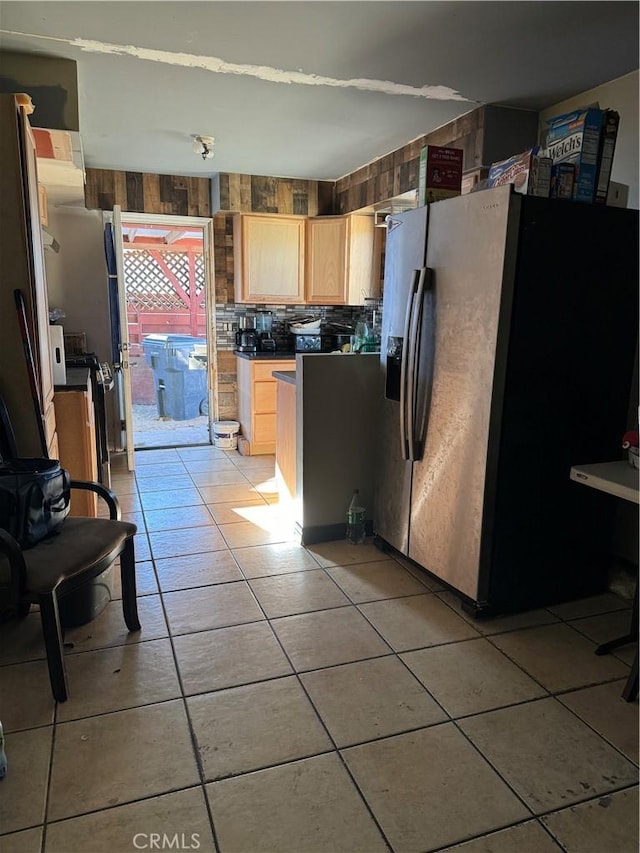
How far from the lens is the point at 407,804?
151 centimetres

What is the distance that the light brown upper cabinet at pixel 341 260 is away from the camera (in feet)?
16.5

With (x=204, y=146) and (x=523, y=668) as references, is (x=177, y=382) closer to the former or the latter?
(x=204, y=146)

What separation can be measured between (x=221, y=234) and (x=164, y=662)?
4129 mm

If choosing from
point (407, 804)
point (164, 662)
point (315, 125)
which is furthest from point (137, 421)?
point (407, 804)

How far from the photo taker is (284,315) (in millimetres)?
5582

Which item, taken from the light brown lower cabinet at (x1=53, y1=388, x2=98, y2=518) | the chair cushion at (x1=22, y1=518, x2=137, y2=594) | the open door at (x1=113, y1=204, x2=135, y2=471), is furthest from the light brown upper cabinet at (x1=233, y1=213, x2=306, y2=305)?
the chair cushion at (x1=22, y1=518, x2=137, y2=594)

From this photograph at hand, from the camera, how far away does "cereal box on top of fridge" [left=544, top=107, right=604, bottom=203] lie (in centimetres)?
218

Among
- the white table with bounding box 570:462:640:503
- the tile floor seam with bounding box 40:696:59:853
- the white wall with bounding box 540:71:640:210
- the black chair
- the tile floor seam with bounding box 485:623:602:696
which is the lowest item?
the tile floor seam with bounding box 485:623:602:696

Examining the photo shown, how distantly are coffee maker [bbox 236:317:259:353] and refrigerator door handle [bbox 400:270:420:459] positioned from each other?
2.77 m

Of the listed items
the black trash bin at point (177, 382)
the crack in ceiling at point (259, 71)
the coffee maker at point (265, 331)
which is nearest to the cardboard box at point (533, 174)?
the crack in ceiling at point (259, 71)

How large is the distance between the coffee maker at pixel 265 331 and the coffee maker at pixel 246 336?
5 cm

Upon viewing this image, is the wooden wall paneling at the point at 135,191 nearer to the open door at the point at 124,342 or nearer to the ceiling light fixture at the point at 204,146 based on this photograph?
the open door at the point at 124,342

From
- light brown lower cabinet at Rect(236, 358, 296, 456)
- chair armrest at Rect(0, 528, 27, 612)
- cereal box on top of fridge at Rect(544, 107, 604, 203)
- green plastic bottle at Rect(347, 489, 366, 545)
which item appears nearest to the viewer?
chair armrest at Rect(0, 528, 27, 612)

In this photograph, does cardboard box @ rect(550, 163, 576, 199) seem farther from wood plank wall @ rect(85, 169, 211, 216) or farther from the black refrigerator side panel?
wood plank wall @ rect(85, 169, 211, 216)
